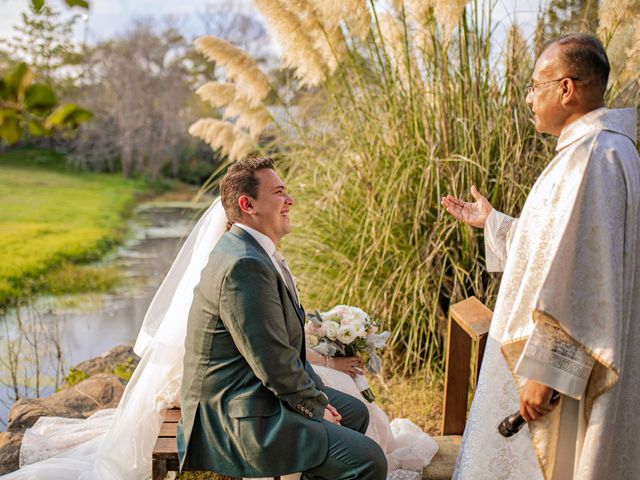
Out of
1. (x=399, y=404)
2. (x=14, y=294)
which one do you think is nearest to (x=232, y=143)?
(x=399, y=404)

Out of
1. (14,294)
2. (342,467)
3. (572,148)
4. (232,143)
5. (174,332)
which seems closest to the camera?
(572,148)

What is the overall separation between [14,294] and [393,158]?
23.0 feet

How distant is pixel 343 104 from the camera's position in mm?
4832

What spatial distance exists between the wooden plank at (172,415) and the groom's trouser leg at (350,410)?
628 millimetres

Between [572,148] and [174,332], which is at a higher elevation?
[572,148]

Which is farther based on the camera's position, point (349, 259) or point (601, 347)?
point (349, 259)

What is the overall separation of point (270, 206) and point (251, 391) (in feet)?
2.22

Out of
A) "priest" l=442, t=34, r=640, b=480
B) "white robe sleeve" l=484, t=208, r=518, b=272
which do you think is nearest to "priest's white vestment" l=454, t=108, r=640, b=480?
"priest" l=442, t=34, r=640, b=480

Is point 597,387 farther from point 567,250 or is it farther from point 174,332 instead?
point 174,332

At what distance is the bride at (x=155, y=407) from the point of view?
2789mm

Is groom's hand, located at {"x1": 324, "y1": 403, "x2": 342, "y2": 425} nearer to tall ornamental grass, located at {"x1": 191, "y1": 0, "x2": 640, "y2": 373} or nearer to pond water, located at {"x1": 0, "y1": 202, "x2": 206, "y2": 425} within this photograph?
tall ornamental grass, located at {"x1": 191, "y1": 0, "x2": 640, "y2": 373}

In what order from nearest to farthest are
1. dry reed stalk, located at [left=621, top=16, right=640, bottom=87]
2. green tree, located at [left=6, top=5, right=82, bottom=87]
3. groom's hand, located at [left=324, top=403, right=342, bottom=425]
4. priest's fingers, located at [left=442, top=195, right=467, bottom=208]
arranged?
green tree, located at [left=6, top=5, right=82, bottom=87] → groom's hand, located at [left=324, top=403, right=342, bottom=425] → priest's fingers, located at [left=442, top=195, right=467, bottom=208] → dry reed stalk, located at [left=621, top=16, right=640, bottom=87]

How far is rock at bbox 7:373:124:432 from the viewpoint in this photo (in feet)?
11.9

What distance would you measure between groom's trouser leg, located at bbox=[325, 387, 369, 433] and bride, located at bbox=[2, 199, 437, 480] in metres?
0.10
